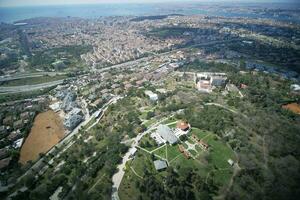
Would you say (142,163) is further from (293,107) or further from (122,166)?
(293,107)

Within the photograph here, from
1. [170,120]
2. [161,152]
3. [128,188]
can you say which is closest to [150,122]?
[170,120]

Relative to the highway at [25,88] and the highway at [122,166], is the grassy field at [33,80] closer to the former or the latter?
the highway at [25,88]

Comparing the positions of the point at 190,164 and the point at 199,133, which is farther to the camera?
the point at 199,133

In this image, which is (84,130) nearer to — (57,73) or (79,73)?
(79,73)

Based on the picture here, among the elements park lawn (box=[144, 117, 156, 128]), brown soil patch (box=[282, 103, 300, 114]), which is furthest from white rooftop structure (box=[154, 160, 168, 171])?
brown soil patch (box=[282, 103, 300, 114])

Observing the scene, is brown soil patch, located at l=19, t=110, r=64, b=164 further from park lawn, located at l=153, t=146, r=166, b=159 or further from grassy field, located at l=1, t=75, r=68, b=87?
grassy field, located at l=1, t=75, r=68, b=87

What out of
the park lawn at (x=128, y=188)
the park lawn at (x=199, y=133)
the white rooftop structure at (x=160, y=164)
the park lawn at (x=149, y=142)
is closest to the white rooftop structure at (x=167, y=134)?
the park lawn at (x=149, y=142)
